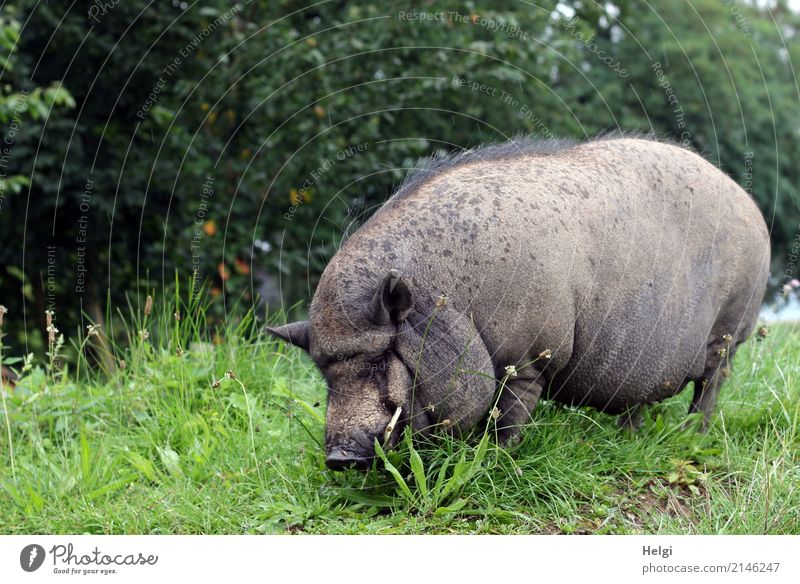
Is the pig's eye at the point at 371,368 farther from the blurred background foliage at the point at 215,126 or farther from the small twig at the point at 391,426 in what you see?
the blurred background foliage at the point at 215,126

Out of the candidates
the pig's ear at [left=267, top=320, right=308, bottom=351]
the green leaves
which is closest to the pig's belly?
the green leaves

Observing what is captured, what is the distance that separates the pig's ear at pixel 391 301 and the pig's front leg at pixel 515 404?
792 millimetres

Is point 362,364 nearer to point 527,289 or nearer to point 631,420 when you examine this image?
point 527,289

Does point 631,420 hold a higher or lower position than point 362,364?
lower

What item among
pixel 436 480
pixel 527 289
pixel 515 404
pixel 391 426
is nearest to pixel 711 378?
pixel 515 404

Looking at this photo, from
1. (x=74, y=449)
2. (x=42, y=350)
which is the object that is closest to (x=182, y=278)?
(x=42, y=350)

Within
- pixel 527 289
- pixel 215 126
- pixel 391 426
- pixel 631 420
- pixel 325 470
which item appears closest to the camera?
pixel 391 426

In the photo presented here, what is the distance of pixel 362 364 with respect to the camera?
4812mm

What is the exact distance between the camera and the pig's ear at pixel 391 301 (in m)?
4.66

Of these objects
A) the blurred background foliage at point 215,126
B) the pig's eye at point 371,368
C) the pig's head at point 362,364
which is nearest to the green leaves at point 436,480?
the pig's head at point 362,364

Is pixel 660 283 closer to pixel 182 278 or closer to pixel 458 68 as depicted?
pixel 458 68

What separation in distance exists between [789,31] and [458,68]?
17.6 metres

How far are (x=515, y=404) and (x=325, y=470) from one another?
1.14 metres

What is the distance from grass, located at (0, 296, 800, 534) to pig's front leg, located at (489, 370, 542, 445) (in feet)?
0.40
